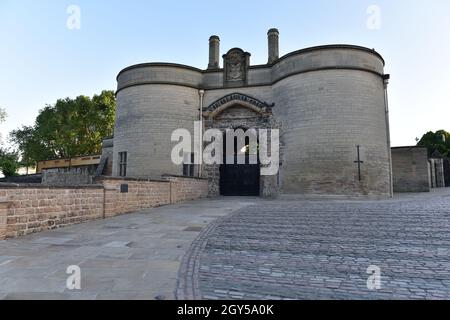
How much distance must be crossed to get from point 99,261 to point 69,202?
4126 mm

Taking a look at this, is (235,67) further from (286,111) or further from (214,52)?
(286,111)

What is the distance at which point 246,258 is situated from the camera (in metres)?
4.52

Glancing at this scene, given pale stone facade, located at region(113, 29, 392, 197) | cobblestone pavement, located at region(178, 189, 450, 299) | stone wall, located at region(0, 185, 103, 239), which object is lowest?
cobblestone pavement, located at region(178, 189, 450, 299)

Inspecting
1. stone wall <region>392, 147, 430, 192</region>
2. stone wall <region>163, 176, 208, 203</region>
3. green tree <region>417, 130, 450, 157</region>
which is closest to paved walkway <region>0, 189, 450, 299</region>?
stone wall <region>163, 176, 208, 203</region>

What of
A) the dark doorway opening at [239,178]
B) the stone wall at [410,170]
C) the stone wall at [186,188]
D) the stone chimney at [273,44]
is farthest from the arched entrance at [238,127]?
the stone wall at [410,170]

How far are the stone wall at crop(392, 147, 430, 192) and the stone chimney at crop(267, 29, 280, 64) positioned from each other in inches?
403

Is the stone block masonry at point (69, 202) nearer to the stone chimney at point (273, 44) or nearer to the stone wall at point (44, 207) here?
the stone wall at point (44, 207)

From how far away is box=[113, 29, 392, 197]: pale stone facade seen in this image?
14195mm

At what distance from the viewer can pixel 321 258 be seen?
4.45m

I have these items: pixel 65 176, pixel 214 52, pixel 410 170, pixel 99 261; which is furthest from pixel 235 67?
pixel 65 176

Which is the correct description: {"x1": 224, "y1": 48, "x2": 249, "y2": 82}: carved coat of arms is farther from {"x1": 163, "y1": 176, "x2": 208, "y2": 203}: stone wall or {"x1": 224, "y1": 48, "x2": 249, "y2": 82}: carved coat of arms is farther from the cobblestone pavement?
the cobblestone pavement

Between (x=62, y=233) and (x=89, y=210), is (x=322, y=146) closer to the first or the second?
(x=89, y=210)

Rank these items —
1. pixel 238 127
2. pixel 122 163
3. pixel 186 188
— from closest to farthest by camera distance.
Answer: pixel 186 188 < pixel 238 127 < pixel 122 163

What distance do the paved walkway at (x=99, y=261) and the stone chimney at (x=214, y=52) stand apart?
1371cm
